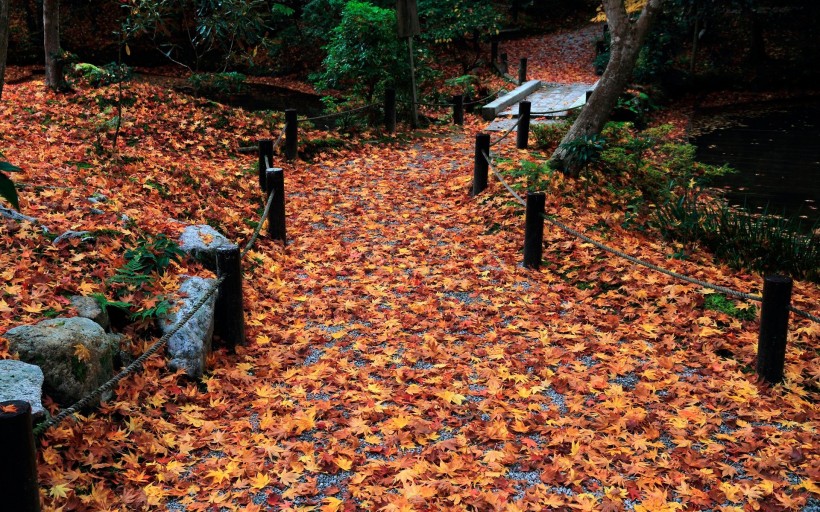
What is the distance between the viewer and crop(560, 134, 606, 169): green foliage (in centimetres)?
927

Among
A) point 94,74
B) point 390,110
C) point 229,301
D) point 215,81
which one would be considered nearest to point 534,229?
point 229,301

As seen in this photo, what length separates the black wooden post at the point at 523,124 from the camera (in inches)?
465

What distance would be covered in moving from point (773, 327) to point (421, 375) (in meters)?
2.65

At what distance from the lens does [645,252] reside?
295 inches

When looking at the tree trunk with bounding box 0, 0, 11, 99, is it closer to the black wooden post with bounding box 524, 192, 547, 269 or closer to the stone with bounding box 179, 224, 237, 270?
the stone with bounding box 179, 224, 237, 270

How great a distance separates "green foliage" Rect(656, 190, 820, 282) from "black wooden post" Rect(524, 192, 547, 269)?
1680mm

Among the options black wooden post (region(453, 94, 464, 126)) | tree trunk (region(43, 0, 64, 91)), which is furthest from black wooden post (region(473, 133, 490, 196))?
tree trunk (region(43, 0, 64, 91))

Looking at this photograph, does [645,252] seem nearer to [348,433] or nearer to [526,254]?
[526,254]

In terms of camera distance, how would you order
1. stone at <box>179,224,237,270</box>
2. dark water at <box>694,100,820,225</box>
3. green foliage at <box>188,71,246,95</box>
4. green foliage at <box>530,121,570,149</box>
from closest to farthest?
1. stone at <box>179,224,237,270</box>
2. dark water at <box>694,100,820,225</box>
3. green foliage at <box>530,121,570,149</box>
4. green foliage at <box>188,71,246,95</box>

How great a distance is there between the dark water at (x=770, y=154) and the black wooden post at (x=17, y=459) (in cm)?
887

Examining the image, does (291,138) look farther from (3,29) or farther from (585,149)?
(3,29)

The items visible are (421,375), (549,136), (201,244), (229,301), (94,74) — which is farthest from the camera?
(94,74)

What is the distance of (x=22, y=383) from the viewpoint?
11.8 ft

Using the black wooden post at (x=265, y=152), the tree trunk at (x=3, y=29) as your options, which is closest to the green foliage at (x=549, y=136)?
the black wooden post at (x=265, y=152)
